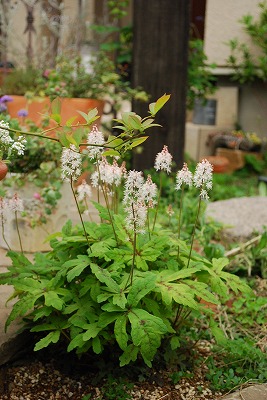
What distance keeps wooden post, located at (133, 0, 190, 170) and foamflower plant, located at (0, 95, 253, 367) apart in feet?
10.3

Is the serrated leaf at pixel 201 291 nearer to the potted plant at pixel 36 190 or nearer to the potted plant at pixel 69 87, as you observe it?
the potted plant at pixel 36 190

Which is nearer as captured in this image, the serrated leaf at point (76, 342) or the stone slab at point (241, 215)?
the serrated leaf at point (76, 342)

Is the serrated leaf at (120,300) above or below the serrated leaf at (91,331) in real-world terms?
above

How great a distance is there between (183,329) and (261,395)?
0.67 meters

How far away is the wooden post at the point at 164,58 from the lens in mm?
5730

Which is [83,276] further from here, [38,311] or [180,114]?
[180,114]

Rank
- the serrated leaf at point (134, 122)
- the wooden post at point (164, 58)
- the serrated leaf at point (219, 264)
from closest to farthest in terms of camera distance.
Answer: the serrated leaf at point (134, 122)
the serrated leaf at point (219, 264)
the wooden post at point (164, 58)

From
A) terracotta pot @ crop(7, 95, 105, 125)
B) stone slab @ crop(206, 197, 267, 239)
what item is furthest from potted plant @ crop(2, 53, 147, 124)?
stone slab @ crop(206, 197, 267, 239)

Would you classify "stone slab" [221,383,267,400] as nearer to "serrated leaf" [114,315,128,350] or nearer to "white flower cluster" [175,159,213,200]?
"serrated leaf" [114,315,128,350]

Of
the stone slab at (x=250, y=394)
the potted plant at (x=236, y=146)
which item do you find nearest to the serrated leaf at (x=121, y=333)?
the stone slab at (x=250, y=394)

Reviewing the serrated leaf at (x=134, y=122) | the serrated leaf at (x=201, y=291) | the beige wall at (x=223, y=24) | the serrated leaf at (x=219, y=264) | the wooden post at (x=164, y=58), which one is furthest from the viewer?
the beige wall at (x=223, y=24)

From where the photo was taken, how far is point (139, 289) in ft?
7.77

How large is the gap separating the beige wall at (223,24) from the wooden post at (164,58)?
10.6ft

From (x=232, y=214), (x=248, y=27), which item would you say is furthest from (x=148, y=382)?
(x=248, y=27)
